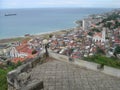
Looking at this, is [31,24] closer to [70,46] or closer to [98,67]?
[70,46]

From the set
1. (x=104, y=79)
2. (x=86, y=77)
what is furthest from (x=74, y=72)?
(x=104, y=79)

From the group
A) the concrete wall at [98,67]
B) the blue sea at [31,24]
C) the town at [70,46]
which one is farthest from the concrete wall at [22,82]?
the blue sea at [31,24]

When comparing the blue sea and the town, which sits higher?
the town

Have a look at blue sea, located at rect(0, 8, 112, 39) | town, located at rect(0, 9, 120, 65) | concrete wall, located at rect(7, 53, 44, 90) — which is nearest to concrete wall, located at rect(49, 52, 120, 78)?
concrete wall, located at rect(7, 53, 44, 90)

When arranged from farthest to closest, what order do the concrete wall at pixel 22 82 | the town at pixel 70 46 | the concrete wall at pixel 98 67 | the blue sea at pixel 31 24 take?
the blue sea at pixel 31 24
the town at pixel 70 46
the concrete wall at pixel 98 67
the concrete wall at pixel 22 82

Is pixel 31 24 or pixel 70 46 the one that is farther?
pixel 31 24

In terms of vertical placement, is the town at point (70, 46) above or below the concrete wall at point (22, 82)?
below

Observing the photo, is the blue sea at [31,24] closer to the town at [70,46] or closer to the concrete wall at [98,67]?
the town at [70,46]

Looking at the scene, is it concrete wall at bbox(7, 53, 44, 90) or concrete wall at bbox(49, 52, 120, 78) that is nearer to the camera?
concrete wall at bbox(7, 53, 44, 90)

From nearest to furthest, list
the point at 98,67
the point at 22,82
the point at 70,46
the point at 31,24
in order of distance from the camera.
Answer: the point at 22,82 < the point at 98,67 < the point at 70,46 < the point at 31,24

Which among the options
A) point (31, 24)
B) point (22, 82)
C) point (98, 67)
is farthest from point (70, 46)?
point (31, 24)

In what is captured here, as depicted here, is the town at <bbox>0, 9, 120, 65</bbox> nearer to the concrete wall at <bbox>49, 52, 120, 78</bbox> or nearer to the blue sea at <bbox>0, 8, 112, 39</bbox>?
the concrete wall at <bbox>49, 52, 120, 78</bbox>

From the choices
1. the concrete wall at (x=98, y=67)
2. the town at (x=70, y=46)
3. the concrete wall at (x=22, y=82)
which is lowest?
the town at (x=70, y=46)

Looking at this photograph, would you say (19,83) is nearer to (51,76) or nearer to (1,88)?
(51,76)
